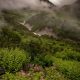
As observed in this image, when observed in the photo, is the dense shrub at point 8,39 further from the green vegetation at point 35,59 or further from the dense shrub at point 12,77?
the dense shrub at point 12,77

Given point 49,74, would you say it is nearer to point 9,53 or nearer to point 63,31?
point 9,53

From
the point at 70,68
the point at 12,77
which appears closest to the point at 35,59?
the point at 70,68

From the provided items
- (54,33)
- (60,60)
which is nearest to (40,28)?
(54,33)

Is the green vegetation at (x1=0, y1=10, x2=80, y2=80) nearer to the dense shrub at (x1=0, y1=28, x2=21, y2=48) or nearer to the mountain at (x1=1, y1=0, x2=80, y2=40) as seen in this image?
the dense shrub at (x1=0, y1=28, x2=21, y2=48)

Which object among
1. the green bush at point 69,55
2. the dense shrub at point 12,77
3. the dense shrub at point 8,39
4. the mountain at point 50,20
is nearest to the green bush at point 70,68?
the green bush at point 69,55

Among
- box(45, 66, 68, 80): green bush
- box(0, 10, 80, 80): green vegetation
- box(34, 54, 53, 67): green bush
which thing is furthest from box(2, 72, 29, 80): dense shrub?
box(34, 54, 53, 67): green bush

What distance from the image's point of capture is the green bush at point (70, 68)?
119 feet

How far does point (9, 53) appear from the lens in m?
37.0

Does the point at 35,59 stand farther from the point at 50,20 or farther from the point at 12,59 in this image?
the point at 50,20

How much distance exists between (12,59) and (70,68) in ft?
28.1

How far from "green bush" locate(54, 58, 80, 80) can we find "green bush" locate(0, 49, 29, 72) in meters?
5.26

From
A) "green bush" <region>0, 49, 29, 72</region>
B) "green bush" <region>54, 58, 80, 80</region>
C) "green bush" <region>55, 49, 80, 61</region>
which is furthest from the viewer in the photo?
"green bush" <region>55, 49, 80, 61</region>

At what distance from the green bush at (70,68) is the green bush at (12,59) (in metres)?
5.26

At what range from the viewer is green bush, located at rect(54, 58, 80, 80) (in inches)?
1423
